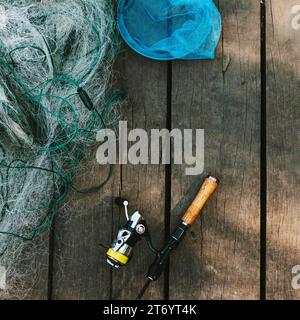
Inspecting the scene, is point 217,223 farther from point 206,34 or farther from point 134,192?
point 206,34

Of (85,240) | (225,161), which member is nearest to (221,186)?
(225,161)

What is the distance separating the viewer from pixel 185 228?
1.78 meters

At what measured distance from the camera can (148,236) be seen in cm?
180

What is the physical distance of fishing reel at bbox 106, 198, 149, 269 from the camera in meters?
1.74

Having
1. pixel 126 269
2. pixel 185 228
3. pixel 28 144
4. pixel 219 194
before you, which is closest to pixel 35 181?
pixel 28 144

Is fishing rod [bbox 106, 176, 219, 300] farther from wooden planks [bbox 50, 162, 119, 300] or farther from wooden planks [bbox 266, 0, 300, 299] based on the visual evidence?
wooden planks [bbox 266, 0, 300, 299]

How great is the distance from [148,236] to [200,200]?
26 cm

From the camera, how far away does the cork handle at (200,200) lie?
1.79 meters

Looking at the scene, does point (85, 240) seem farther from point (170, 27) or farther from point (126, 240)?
point (170, 27)

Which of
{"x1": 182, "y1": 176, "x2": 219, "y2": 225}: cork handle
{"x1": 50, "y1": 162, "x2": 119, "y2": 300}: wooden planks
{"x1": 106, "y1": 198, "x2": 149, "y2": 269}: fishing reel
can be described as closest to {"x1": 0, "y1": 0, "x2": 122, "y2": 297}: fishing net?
{"x1": 50, "y1": 162, "x2": 119, "y2": 300}: wooden planks

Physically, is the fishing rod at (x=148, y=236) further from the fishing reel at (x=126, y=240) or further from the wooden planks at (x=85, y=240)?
the wooden planks at (x=85, y=240)

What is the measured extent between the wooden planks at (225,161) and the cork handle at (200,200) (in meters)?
0.07

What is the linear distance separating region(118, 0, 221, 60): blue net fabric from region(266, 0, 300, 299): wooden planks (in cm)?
27

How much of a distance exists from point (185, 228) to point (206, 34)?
82 cm
